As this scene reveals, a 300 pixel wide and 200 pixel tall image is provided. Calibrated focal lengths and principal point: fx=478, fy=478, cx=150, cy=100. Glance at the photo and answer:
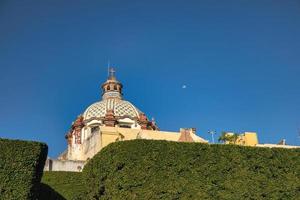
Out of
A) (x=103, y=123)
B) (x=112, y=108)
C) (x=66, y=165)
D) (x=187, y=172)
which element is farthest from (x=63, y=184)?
(x=112, y=108)

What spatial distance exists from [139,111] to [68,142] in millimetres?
10524

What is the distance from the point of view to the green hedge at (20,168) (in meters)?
20.1

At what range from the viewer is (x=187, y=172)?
72.8 ft

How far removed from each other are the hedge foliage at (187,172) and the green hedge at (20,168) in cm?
312

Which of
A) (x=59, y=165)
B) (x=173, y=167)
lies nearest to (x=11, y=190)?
(x=173, y=167)

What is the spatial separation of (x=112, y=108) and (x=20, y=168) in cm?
3983

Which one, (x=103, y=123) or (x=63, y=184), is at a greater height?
(x=103, y=123)

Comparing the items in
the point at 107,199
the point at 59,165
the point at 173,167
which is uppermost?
the point at 59,165

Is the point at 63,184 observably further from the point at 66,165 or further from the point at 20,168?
the point at 66,165

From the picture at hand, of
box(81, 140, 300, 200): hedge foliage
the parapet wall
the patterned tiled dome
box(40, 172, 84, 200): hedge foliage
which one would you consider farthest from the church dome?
box(81, 140, 300, 200): hedge foliage

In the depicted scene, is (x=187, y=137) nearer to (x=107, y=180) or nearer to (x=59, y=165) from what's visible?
(x=59, y=165)

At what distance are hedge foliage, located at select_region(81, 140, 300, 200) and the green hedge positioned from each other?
10.2ft

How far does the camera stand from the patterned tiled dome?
197 ft

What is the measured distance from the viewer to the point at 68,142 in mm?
63688
